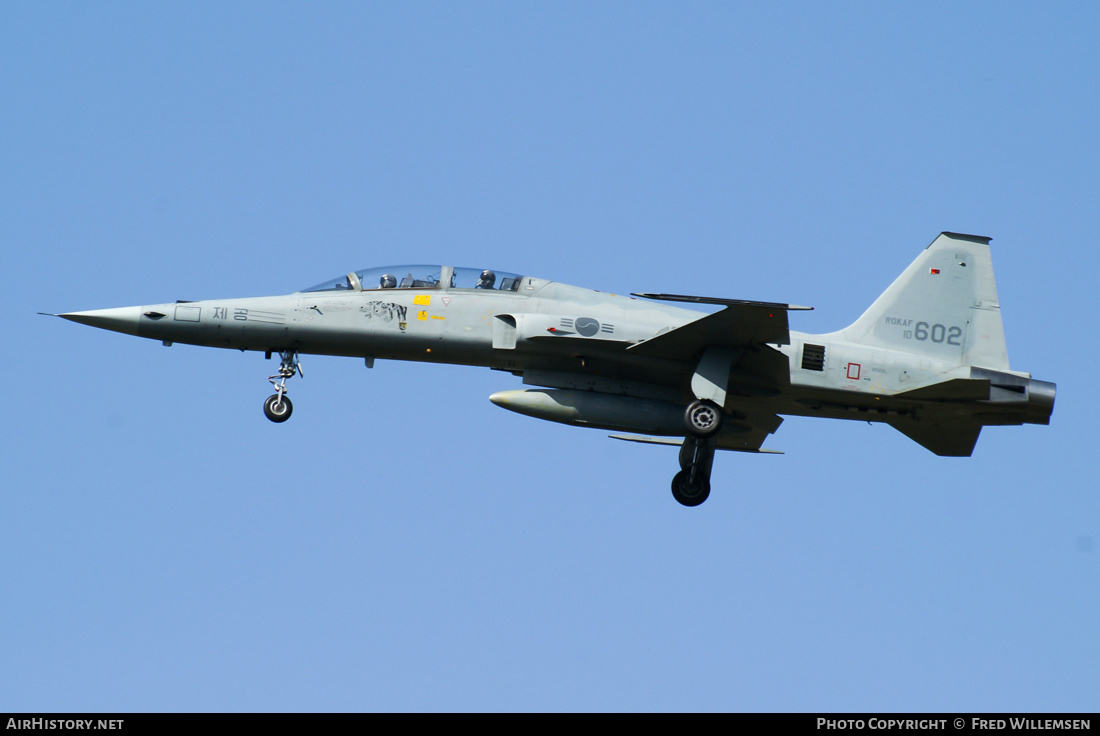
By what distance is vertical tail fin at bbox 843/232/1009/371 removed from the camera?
20.2 meters

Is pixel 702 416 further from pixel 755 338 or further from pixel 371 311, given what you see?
pixel 371 311

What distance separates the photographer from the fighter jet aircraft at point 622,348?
19.2 meters

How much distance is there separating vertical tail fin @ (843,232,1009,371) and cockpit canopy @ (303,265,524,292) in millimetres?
6076

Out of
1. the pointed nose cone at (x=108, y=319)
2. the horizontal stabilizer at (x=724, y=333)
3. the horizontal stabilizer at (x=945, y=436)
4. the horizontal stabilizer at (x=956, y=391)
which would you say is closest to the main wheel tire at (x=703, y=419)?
the horizontal stabilizer at (x=724, y=333)

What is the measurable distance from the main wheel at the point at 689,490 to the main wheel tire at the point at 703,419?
200 cm

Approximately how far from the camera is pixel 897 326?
801 inches

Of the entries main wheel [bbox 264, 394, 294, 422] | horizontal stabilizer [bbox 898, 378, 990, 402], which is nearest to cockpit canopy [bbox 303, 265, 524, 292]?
main wheel [bbox 264, 394, 294, 422]

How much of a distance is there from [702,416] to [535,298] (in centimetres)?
344

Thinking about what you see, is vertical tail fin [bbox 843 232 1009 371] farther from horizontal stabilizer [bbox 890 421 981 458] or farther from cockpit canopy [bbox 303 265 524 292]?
cockpit canopy [bbox 303 265 524 292]

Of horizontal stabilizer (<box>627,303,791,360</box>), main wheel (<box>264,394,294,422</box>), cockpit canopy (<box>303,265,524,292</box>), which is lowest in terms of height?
main wheel (<box>264,394,294,422</box>)

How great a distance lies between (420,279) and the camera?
1997cm

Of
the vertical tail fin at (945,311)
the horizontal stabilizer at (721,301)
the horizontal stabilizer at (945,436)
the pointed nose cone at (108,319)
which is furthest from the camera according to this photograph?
the horizontal stabilizer at (945,436)

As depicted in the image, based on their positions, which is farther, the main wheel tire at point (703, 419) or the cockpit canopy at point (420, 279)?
the cockpit canopy at point (420, 279)

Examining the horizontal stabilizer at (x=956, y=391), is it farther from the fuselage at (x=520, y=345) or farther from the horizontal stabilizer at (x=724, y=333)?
the horizontal stabilizer at (x=724, y=333)
